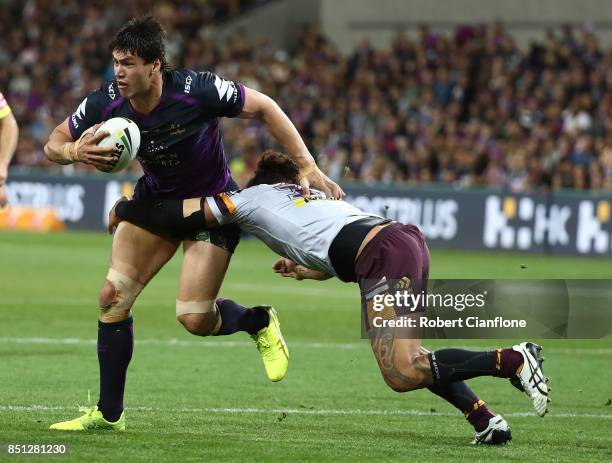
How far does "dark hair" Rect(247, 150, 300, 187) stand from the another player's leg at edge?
92 centimetres

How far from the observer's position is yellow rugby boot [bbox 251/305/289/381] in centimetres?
834

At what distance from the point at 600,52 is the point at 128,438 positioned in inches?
843

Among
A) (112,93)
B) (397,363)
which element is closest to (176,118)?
(112,93)

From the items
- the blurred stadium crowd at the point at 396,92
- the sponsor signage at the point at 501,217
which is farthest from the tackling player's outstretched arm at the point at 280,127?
the blurred stadium crowd at the point at 396,92

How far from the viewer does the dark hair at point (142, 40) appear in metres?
7.22

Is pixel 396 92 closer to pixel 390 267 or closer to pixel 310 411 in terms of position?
pixel 310 411

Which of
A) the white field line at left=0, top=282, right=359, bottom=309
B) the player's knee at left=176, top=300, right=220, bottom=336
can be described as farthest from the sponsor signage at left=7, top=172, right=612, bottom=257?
the player's knee at left=176, top=300, right=220, bottom=336

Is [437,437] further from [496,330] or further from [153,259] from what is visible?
[153,259]

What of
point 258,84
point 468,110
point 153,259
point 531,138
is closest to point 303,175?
point 153,259

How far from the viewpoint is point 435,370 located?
6727mm

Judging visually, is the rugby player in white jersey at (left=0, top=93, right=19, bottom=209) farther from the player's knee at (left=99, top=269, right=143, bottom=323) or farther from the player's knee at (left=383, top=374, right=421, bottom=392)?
the player's knee at (left=383, top=374, right=421, bottom=392)

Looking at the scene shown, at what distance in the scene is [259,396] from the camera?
30.0ft

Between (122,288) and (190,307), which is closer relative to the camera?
(122,288)

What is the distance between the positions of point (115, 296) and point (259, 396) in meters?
1.88
